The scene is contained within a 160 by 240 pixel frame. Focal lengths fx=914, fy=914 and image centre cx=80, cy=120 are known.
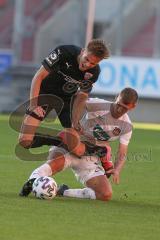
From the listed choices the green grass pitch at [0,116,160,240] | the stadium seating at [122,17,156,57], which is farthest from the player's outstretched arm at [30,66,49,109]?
the stadium seating at [122,17,156,57]

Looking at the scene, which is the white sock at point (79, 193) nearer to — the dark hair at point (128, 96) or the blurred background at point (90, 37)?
the dark hair at point (128, 96)

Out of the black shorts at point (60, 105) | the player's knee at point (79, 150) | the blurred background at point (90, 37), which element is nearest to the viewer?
the player's knee at point (79, 150)

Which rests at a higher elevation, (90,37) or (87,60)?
(87,60)

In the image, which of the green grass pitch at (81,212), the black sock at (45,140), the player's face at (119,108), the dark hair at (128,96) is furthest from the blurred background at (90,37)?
the dark hair at (128,96)

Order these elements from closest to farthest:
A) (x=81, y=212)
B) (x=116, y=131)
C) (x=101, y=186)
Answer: (x=81, y=212) → (x=101, y=186) → (x=116, y=131)

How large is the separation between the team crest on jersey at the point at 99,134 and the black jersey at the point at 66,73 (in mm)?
615

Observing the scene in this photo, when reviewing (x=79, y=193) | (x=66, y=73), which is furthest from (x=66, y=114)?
(x=79, y=193)

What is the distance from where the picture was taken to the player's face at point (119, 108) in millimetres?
9460

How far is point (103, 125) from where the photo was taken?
10008mm

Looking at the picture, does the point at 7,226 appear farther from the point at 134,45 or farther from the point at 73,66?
the point at 134,45

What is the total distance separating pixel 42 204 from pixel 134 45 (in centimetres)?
2008

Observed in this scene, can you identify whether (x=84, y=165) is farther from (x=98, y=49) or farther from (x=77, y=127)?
(x=98, y=49)

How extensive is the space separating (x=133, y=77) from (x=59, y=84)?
1447 cm

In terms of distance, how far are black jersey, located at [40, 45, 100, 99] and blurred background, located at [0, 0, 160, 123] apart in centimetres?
1428
